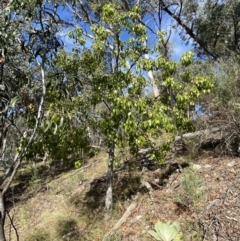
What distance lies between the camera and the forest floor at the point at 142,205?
5.91 meters

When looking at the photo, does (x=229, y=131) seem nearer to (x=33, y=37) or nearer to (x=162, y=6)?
(x=33, y=37)

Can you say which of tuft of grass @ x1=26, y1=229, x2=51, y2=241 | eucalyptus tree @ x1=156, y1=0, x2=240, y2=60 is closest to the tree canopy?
tuft of grass @ x1=26, y1=229, x2=51, y2=241

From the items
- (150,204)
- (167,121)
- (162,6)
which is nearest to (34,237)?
(150,204)

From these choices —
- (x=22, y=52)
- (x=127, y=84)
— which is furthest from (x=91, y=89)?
(x=22, y=52)

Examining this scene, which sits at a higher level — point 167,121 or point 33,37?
point 33,37

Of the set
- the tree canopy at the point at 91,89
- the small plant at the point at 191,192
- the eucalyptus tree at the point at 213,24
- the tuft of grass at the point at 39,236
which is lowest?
the tuft of grass at the point at 39,236

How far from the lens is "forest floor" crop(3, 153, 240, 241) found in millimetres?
5910

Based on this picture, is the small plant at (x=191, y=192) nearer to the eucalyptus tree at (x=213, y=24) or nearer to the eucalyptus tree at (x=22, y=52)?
the eucalyptus tree at (x=22, y=52)

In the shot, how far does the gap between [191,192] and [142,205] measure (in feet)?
4.37

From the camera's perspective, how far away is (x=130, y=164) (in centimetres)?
1047

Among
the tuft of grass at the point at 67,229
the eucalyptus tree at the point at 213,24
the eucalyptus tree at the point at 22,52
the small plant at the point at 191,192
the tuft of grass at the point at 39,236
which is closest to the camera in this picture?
the eucalyptus tree at the point at 22,52

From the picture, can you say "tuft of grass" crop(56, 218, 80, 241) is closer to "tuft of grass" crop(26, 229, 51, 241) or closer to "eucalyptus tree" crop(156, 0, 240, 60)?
"tuft of grass" crop(26, 229, 51, 241)

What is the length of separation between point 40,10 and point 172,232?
3.14 m

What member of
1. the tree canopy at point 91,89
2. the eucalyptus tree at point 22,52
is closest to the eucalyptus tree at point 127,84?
the tree canopy at point 91,89
